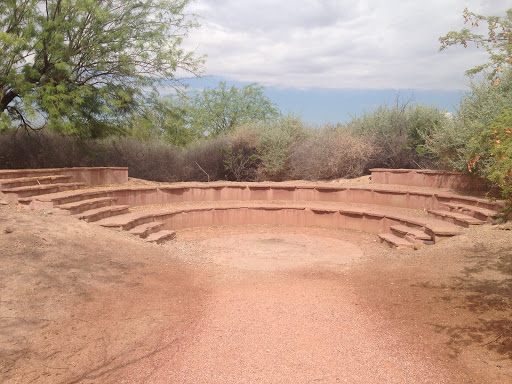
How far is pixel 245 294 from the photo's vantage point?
583cm

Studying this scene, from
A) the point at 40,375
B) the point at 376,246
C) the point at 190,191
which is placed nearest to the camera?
the point at 40,375

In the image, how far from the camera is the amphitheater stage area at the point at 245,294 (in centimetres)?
377

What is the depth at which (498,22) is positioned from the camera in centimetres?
461

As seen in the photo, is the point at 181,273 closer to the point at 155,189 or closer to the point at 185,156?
the point at 155,189

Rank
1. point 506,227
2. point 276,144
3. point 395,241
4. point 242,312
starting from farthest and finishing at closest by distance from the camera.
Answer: point 276,144, point 395,241, point 506,227, point 242,312

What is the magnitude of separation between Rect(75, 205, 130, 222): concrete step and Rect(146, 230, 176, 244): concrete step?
1.20 m

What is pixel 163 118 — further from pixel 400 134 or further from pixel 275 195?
pixel 400 134

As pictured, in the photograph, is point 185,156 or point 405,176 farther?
point 185,156

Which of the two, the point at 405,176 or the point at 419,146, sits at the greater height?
the point at 419,146

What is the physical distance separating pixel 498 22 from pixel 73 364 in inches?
219

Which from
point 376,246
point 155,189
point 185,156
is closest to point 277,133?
point 185,156

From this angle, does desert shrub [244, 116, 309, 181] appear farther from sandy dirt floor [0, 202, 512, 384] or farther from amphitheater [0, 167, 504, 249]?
sandy dirt floor [0, 202, 512, 384]

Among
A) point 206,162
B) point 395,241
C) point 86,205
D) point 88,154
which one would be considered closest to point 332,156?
point 206,162

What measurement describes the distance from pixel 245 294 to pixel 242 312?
2.48 ft
